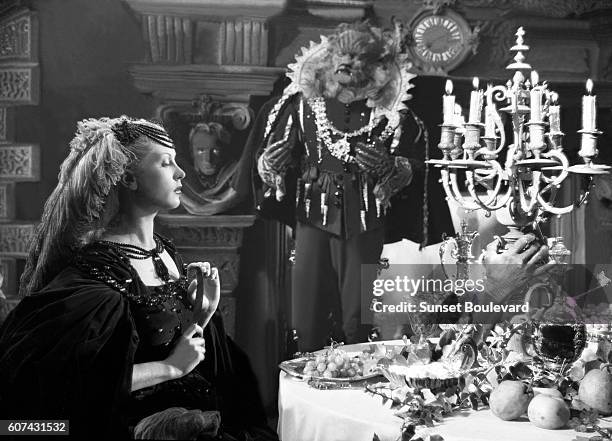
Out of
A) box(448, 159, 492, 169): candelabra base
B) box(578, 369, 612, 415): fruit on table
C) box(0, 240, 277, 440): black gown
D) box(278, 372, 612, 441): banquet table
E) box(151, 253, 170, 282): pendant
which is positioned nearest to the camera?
box(0, 240, 277, 440): black gown

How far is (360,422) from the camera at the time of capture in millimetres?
2082

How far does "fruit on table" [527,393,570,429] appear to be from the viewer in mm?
1982

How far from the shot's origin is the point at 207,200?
4.54 metres

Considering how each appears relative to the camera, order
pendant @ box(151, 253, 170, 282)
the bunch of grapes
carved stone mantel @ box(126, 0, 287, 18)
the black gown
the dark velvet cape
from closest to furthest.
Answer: the black gown < pendant @ box(151, 253, 170, 282) < the bunch of grapes < carved stone mantel @ box(126, 0, 287, 18) < the dark velvet cape

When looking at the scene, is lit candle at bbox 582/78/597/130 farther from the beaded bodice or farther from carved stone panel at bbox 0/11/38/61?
carved stone panel at bbox 0/11/38/61

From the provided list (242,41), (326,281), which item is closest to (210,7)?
(242,41)

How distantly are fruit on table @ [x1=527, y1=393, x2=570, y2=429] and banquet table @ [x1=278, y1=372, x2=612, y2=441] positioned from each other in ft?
0.06

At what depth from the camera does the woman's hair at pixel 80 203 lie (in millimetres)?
2059

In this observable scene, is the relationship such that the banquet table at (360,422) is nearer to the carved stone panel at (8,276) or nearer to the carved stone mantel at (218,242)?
the carved stone mantel at (218,242)

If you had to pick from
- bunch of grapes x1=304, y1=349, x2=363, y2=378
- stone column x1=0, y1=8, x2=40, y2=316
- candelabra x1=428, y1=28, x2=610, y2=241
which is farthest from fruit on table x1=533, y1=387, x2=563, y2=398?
stone column x1=0, y1=8, x2=40, y2=316

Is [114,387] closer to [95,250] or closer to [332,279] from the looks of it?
[95,250]

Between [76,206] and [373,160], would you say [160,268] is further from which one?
[373,160]

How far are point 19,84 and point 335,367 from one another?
Result: 10.1 feet

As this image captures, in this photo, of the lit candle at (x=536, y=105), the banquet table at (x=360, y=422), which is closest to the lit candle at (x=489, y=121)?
the lit candle at (x=536, y=105)
